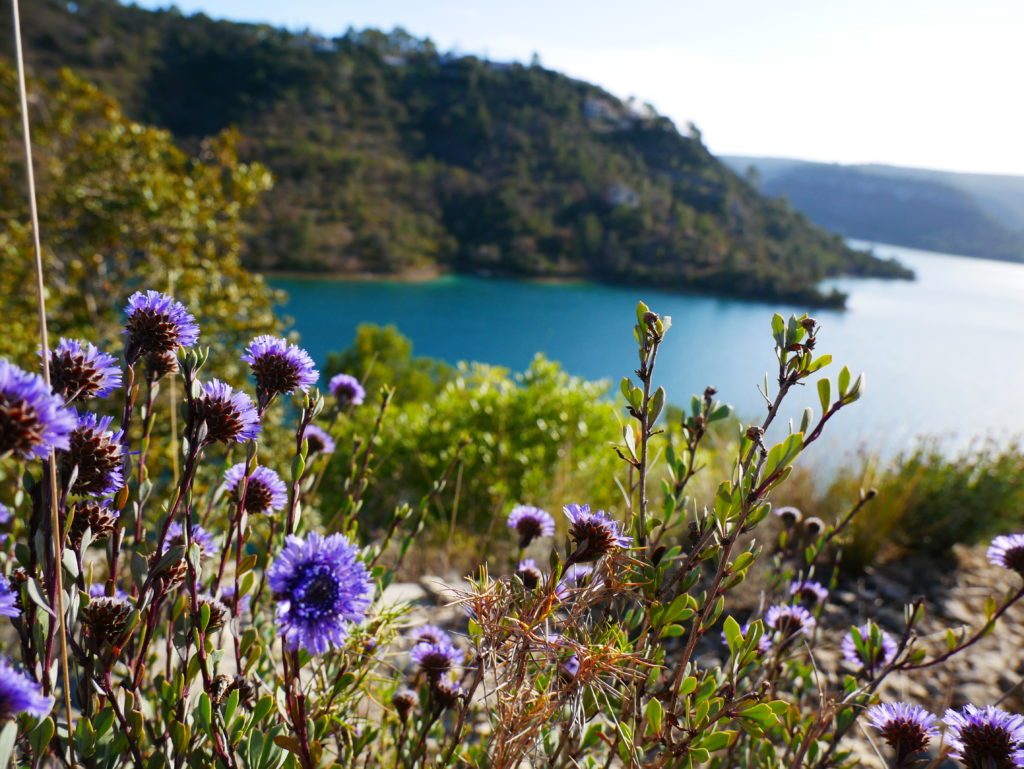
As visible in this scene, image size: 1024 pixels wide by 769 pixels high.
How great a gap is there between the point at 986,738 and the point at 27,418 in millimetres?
954

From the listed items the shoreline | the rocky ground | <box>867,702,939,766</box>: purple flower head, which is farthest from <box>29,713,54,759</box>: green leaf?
the shoreline

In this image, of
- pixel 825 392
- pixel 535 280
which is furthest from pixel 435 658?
pixel 535 280

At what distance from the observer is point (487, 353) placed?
16.6m

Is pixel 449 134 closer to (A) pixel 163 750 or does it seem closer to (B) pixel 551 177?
(B) pixel 551 177

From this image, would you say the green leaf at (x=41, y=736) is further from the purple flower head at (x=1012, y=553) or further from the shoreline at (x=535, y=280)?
the shoreline at (x=535, y=280)

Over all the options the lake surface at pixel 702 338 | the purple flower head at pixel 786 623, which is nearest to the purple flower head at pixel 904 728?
the purple flower head at pixel 786 623

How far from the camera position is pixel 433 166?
32.5m

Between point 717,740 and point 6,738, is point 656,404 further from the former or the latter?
point 6,738

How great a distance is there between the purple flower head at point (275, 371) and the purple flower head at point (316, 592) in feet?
0.65

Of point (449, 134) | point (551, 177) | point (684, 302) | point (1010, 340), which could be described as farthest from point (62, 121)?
point (449, 134)

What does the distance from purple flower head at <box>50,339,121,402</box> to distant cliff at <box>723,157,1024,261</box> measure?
174ft

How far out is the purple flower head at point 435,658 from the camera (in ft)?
3.14

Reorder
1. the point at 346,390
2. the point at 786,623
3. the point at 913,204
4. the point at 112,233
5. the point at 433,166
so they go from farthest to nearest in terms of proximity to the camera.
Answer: the point at 913,204 < the point at 433,166 < the point at 112,233 < the point at 346,390 < the point at 786,623

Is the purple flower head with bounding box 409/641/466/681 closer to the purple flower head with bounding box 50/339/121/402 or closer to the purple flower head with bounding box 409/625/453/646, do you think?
the purple flower head with bounding box 409/625/453/646
